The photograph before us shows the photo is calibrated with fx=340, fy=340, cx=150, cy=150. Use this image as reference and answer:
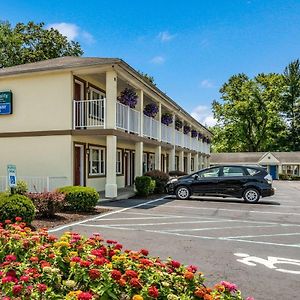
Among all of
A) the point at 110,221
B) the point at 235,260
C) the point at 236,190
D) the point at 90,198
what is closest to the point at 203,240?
the point at 235,260

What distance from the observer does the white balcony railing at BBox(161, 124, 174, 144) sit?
2300 centimetres

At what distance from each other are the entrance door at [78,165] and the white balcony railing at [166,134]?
25.4ft

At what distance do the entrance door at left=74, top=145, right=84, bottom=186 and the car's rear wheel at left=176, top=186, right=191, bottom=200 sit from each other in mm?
4669

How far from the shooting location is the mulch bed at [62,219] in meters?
9.12

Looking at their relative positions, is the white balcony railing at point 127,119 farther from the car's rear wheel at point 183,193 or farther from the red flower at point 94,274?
the red flower at point 94,274

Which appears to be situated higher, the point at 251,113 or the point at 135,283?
the point at 251,113

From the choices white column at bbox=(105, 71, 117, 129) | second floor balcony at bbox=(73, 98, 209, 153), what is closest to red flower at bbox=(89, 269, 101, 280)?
white column at bbox=(105, 71, 117, 129)

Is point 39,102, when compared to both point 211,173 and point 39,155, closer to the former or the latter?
point 39,155

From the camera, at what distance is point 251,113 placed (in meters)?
58.2

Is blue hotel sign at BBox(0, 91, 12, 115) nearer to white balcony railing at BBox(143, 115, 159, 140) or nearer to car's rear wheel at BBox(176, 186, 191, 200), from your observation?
white balcony railing at BBox(143, 115, 159, 140)

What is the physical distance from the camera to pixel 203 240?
7793mm

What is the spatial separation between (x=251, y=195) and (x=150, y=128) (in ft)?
23.8

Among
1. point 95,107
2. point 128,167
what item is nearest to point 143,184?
point 95,107

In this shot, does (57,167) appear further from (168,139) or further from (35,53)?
(35,53)
